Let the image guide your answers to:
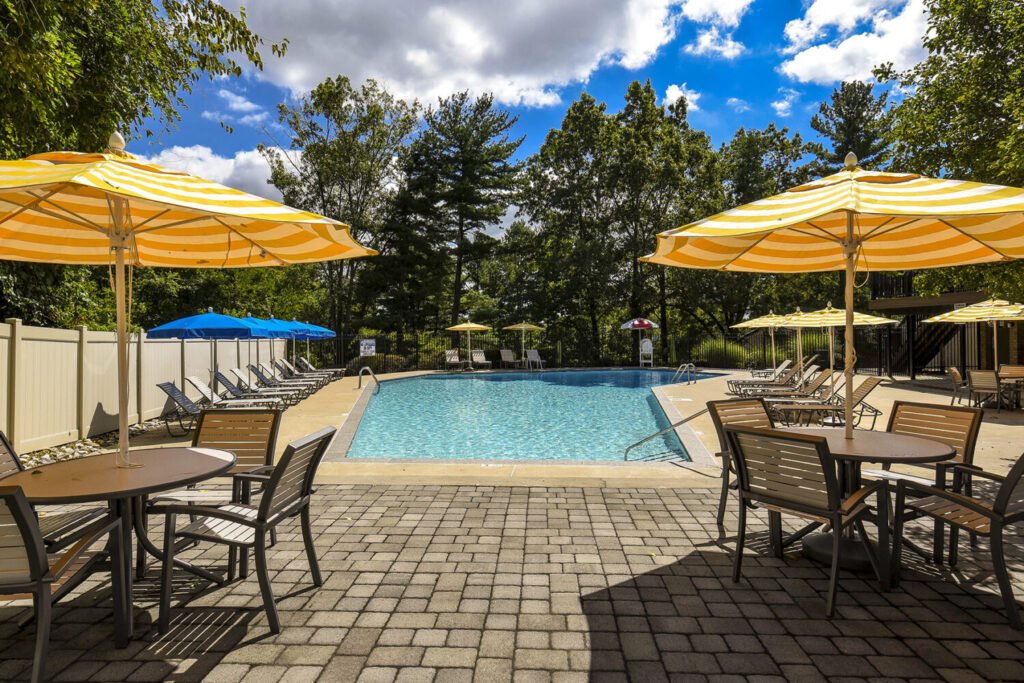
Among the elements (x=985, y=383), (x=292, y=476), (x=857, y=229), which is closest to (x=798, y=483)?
(x=857, y=229)

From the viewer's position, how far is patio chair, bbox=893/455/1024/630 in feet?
8.28

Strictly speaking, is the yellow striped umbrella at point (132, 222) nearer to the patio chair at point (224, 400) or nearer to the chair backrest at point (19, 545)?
the chair backrest at point (19, 545)

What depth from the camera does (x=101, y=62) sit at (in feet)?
23.6

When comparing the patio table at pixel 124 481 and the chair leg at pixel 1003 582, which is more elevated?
the patio table at pixel 124 481

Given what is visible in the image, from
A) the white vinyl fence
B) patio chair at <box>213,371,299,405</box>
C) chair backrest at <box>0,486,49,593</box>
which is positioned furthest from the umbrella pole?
patio chair at <box>213,371,299,405</box>

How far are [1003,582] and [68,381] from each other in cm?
958

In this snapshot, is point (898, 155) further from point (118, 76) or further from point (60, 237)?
point (118, 76)

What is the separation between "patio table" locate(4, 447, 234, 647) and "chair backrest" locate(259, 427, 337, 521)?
36 centimetres

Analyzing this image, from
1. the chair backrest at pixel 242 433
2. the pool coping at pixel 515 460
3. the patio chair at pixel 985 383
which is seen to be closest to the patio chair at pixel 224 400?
the pool coping at pixel 515 460

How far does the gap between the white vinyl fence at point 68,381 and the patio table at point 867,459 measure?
808 cm

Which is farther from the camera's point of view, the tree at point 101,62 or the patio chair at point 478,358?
the patio chair at point 478,358

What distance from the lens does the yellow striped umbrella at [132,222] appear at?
93.4 inches

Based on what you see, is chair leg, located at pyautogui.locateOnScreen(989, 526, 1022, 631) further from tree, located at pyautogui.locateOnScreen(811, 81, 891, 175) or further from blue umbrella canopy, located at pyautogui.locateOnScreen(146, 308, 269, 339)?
tree, located at pyautogui.locateOnScreen(811, 81, 891, 175)

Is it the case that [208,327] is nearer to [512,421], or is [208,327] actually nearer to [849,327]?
[512,421]
